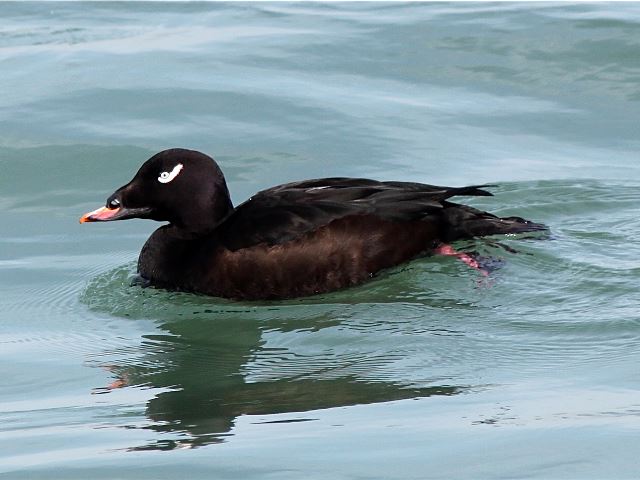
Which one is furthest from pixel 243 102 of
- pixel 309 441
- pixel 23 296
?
pixel 309 441

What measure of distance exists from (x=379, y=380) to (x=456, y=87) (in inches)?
252

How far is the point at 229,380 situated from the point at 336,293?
5.09ft

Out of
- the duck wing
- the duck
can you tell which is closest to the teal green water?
the duck

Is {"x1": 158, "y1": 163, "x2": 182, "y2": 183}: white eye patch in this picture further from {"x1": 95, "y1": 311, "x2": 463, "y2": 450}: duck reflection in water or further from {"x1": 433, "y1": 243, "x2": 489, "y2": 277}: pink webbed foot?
{"x1": 433, "y1": 243, "x2": 489, "y2": 277}: pink webbed foot

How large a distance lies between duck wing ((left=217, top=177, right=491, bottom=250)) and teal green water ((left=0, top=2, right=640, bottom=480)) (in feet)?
1.21

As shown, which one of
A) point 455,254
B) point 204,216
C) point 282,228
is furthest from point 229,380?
point 455,254

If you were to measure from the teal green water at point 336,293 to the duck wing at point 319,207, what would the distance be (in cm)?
37

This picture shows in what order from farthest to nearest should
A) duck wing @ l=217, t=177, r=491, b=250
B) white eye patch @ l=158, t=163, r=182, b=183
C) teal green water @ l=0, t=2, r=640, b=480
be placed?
white eye patch @ l=158, t=163, r=182, b=183, duck wing @ l=217, t=177, r=491, b=250, teal green water @ l=0, t=2, r=640, b=480

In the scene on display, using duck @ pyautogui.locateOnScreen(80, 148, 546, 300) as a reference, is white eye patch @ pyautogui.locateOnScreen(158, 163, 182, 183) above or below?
above

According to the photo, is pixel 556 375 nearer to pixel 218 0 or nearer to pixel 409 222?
pixel 409 222

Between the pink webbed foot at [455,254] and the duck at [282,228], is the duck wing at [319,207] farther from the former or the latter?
the pink webbed foot at [455,254]

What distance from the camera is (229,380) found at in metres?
6.55

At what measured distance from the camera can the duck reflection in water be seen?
233 inches

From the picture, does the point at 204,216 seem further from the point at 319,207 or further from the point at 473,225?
the point at 473,225
